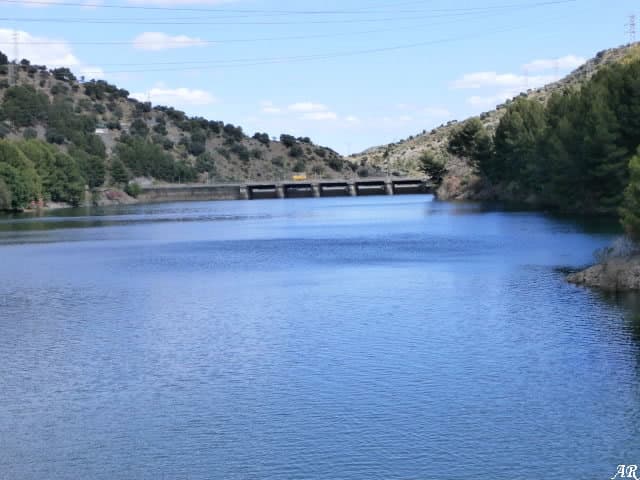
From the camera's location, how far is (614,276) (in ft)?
152

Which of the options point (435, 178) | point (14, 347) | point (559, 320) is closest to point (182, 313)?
point (14, 347)

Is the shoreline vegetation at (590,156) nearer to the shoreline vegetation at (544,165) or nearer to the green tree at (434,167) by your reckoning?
the shoreline vegetation at (544,165)

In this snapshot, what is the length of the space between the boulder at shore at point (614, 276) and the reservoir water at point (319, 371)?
170 centimetres

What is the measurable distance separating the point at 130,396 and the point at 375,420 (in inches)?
315

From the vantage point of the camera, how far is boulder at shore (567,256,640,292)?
45219mm

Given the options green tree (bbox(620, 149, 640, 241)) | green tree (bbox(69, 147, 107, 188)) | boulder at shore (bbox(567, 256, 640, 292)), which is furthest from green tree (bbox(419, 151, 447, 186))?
green tree (bbox(620, 149, 640, 241))

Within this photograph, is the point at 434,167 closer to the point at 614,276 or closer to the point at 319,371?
the point at 614,276

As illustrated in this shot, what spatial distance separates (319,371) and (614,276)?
19984mm

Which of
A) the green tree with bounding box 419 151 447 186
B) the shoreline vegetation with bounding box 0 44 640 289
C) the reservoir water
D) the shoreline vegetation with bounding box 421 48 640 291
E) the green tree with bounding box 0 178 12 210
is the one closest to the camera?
the reservoir water

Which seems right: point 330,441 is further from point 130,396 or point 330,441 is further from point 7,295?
point 7,295

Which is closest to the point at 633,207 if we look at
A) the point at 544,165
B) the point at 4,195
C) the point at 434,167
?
the point at 544,165

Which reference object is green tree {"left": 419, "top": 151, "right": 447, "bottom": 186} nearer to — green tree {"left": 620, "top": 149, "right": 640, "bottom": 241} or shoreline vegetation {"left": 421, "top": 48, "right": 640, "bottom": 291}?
shoreline vegetation {"left": 421, "top": 48, "right": 640, "bottom": 291}

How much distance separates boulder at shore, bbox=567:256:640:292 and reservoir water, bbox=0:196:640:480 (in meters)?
1.70

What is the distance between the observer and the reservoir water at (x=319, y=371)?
23750 mm
